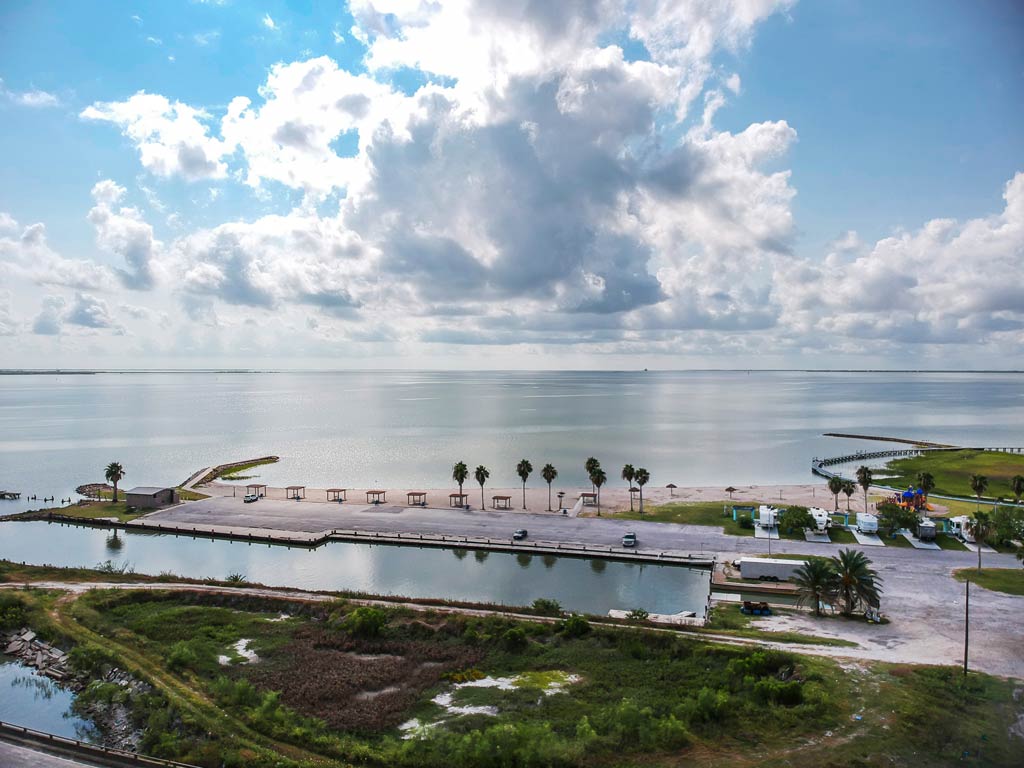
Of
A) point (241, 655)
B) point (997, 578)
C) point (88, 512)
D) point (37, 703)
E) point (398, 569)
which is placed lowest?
point (37, 703)

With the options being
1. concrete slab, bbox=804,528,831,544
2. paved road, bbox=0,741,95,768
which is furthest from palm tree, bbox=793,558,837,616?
paved road, bbox=0,741,95,768

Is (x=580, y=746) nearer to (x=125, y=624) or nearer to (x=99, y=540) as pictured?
(x=125, y=624)

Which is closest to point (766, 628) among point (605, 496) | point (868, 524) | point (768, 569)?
point (768, 569)

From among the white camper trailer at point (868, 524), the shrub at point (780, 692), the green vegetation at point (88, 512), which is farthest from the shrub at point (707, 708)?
the green vegetation at point (88, 512)

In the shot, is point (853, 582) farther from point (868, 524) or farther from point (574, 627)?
point (868, 524)

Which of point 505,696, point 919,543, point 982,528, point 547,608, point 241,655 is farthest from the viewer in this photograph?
point 919,543

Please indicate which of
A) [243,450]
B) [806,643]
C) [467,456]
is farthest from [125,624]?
[243,450]

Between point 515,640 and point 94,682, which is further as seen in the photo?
point 515,640
